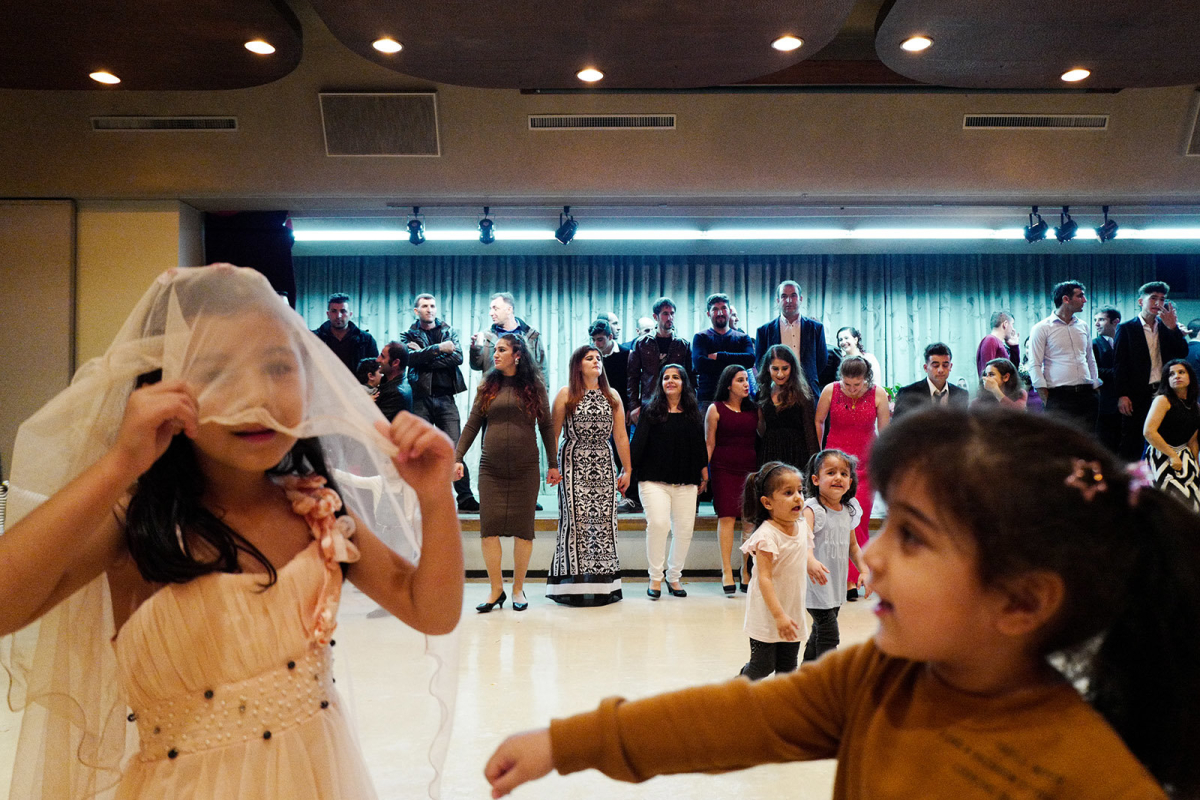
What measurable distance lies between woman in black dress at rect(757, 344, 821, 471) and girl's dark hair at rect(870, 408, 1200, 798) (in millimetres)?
5302

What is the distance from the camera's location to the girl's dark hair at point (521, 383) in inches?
224

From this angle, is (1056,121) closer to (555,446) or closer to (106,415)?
(555,446)

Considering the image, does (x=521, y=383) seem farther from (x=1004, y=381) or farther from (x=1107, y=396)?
(x=1107, y=396)

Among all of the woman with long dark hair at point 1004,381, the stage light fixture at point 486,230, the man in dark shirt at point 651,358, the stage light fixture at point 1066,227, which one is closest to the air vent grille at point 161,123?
the stage light fixture at point 486,230

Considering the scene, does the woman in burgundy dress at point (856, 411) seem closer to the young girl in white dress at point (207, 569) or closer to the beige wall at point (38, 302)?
the young girl in white dress at point (207, 569)

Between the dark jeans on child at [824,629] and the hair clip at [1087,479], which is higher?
the hair clip at [1087,479]

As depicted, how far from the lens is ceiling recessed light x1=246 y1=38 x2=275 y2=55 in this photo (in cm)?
505

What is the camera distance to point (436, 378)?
7402mm

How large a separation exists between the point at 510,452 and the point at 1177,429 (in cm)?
451

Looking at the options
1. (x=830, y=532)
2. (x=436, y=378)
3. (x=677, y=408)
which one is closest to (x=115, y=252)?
(x=436, y=378)

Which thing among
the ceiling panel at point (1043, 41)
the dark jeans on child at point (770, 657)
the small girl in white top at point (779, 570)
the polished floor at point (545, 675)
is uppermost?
the ceiling panel at point (1043, 41)

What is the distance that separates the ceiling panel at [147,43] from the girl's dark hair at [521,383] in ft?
6.99

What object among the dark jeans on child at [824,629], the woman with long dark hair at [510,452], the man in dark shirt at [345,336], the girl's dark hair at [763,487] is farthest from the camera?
the man in dark shirt at [345,336]

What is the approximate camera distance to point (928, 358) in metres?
6.39
